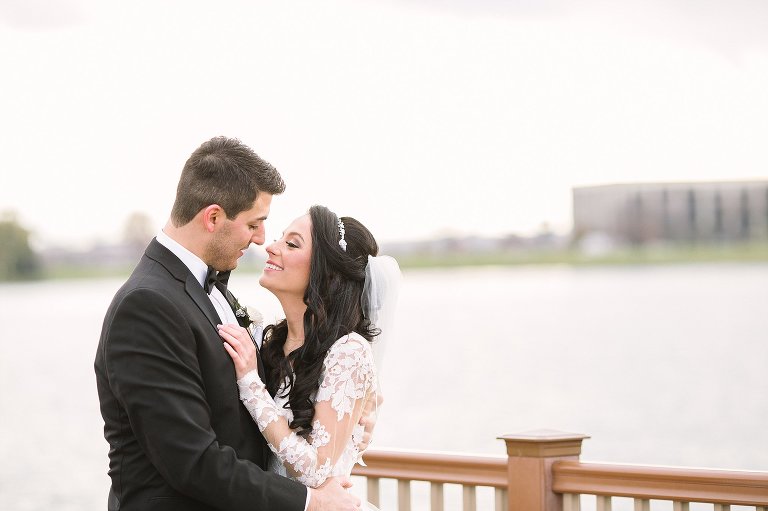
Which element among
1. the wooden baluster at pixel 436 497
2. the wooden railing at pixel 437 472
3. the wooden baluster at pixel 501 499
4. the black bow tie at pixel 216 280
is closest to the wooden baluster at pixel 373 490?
the wooden railing at pixel 437 472

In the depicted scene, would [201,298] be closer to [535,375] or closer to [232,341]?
[232,341]

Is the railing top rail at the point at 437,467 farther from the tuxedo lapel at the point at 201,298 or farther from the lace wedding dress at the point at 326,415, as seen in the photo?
the tuxedo lapel at the point at 201,298

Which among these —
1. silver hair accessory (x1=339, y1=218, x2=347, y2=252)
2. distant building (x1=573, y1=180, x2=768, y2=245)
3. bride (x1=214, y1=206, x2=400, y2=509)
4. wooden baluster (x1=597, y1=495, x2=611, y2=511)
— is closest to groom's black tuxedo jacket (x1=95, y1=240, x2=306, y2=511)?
bride (x1=214, y1=206, x2=400, y2=509)

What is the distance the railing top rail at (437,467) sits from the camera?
402cm

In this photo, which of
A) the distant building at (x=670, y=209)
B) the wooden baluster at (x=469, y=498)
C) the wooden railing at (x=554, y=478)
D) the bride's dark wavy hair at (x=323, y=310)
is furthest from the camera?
the distant building at (x=670, y=209)

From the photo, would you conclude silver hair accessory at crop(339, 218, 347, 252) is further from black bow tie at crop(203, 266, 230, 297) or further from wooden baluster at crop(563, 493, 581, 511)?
wooden baluster at crop(563, 493, 581, 511)

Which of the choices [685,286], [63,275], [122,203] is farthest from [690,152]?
[63,275]

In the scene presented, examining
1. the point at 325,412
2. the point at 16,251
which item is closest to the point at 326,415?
the point at 325,412

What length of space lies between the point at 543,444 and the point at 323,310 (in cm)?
104

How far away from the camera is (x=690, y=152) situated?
147 feet

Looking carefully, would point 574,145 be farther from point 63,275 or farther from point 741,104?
point 63,275

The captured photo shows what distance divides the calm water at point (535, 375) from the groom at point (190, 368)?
614 inches

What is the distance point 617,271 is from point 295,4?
23178 millimetres

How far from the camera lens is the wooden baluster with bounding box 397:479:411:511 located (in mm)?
4277
